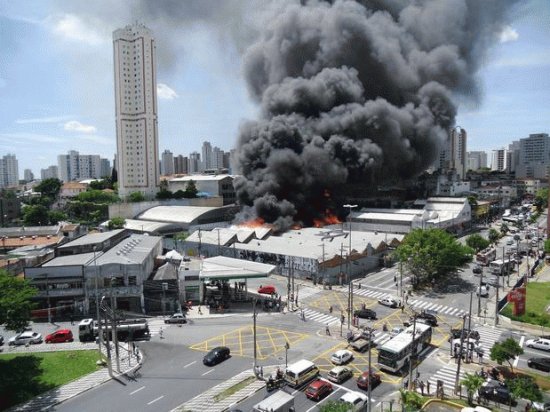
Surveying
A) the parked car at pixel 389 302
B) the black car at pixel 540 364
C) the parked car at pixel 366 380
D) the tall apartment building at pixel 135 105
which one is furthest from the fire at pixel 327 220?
the tall apartment building at pixel 135 105

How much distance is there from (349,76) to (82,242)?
196ft

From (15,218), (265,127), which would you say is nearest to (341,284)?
(265,127)

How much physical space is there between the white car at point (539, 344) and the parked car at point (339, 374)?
12188mm

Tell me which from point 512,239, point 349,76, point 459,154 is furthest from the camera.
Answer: point 459,154

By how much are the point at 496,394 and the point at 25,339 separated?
2731 cm

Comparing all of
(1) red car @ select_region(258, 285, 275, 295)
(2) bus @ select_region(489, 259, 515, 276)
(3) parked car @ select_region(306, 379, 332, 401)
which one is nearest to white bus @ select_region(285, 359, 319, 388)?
(3) parked car @ select_region(306, 379, 332, 401)

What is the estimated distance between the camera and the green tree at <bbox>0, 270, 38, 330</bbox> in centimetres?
2239

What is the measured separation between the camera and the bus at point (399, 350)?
21969 mm

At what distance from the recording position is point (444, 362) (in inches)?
925

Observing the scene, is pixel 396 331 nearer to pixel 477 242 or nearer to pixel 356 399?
pixel 356 399

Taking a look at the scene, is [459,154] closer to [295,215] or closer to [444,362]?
[295,215]

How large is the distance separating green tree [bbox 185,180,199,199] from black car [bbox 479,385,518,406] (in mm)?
86222

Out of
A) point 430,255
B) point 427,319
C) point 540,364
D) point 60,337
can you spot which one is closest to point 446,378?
point 540,364

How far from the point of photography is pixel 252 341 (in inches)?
1047
